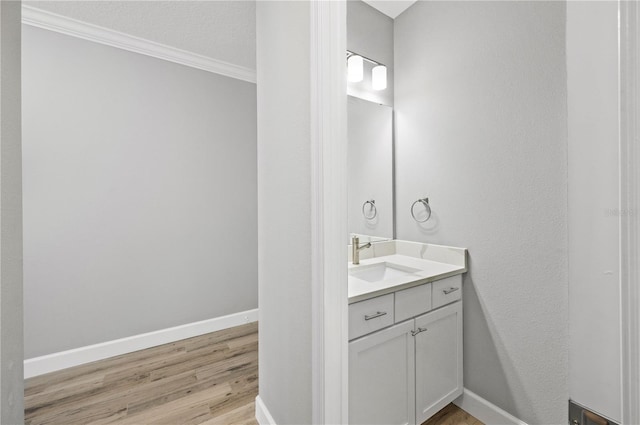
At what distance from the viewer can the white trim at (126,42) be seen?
6.79ft

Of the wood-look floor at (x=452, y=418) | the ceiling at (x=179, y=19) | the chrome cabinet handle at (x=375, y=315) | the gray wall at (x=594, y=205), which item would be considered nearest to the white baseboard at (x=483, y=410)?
the wood-look floor at (x=452, y=418)

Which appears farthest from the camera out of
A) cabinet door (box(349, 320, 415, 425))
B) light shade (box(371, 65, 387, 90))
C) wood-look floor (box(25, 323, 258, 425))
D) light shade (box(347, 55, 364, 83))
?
light shade (box(371, 65, 387, 90))

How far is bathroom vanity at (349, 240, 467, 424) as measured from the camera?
1.26m

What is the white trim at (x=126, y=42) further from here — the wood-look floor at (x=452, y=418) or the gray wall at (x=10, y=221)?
the wood-look floor at (x=452, y=418)

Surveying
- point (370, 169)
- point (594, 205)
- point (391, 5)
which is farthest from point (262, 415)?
point (391, 5)

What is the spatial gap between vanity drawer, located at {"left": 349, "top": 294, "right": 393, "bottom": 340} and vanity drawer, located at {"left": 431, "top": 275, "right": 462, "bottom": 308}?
379mm

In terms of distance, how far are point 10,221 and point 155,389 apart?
66.4 inches

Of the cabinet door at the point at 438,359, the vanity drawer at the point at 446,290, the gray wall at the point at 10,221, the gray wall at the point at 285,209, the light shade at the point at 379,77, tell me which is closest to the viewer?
the gray wall at the point at 10,221

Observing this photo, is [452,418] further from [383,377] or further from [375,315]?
[375,315]

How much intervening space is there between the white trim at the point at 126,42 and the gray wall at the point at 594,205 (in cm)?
307

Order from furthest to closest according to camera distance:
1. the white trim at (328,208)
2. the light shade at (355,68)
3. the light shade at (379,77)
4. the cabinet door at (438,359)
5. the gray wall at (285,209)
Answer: the light shade at (379,77)
the light shade at (355,68)
the cabinet door at (438,359)
the gray wall at (285,209)
the white trim at (328,208)

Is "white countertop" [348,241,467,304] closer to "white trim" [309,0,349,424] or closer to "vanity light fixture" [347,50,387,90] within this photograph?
"white trim" [309,0,349,424]

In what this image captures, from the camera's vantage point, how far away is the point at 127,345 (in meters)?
2.40

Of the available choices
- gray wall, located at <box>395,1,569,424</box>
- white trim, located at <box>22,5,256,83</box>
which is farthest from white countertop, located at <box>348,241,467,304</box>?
white trim, located at <box>22,5,256,83</box>
